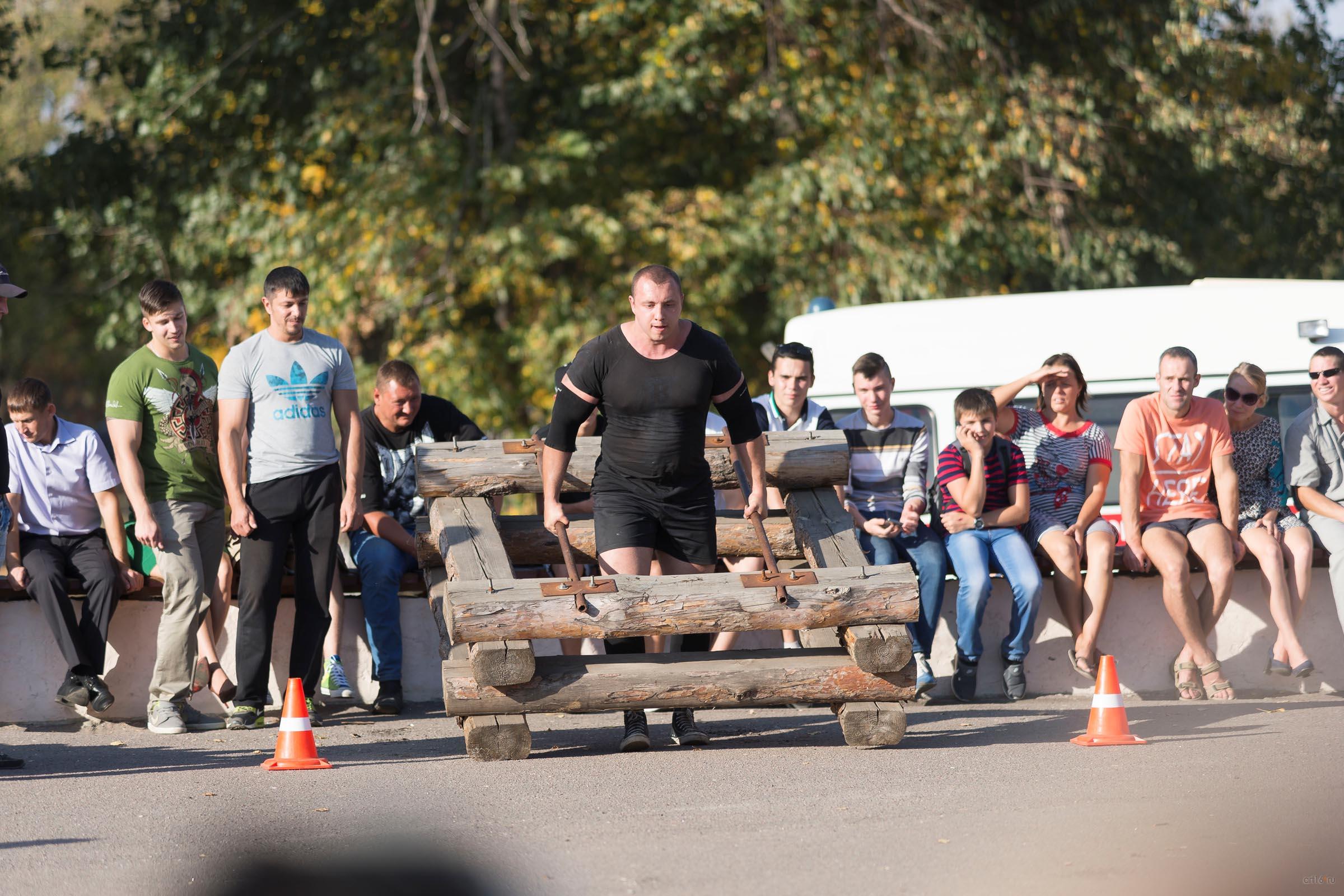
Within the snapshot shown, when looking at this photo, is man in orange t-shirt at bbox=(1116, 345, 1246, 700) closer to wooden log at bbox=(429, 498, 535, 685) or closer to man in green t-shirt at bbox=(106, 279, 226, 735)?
wooden log at bbox=(429, 498, 535, 685)

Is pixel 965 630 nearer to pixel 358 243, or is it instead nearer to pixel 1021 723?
pixel 1021 723

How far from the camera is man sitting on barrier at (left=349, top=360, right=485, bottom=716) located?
8.37m

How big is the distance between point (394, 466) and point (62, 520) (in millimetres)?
1793

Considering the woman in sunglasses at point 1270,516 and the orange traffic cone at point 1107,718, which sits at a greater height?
the woman in sunglasses at point 1270,516

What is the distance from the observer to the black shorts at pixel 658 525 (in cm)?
693

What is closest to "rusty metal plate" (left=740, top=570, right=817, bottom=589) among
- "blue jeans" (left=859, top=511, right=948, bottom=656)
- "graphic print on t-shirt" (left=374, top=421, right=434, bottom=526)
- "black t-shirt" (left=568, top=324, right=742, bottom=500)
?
"black t-shirt" (left=568, top=324, right=742, bottom=500)

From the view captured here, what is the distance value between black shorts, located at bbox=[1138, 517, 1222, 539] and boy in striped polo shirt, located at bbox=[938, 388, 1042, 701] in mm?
750

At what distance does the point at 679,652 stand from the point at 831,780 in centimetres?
130

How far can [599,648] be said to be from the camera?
29.0 feet

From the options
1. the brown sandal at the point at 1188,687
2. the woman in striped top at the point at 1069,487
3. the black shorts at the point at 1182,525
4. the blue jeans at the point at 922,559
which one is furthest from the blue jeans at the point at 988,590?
the brown sandal at the point at 1188,687

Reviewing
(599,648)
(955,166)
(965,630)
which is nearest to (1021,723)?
(965,630)

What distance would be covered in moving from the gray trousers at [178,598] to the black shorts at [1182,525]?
5.23m

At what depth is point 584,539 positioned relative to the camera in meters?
8.18

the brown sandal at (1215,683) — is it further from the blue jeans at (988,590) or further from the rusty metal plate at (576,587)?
the rusty metal plate at (576,587)
